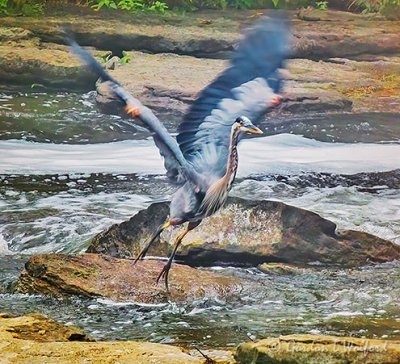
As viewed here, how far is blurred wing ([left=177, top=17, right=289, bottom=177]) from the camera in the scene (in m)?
3.16

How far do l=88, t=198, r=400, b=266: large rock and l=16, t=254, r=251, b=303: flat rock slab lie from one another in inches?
14.6

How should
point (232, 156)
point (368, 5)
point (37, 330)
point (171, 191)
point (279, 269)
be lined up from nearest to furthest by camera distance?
1. point (37, 330)
2. point (232, 156)
3. point (279, 269)
4. point (171, 191)
5. point (368, 5)

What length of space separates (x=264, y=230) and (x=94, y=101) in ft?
6.41

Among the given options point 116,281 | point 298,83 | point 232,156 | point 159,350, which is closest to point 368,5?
point 298,83

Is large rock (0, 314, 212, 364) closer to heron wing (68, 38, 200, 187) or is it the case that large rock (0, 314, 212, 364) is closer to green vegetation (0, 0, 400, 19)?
heron wing (68, 38, 200, 187)

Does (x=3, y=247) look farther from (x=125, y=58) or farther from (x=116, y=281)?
(x=125, y=58)

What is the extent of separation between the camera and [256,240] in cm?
383

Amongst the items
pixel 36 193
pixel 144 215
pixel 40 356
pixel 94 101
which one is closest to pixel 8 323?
pixel 40 356

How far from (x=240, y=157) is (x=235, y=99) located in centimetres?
170

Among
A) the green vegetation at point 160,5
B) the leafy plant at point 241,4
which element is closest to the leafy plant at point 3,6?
the green vegetation at point 160,5

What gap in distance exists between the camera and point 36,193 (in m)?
4.60

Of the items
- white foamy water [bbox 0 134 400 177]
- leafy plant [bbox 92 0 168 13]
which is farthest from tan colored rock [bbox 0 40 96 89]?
white foamy water [bbox 0 134 400 177]

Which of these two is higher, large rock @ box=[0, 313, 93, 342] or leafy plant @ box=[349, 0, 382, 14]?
leafy plant @ box=[349, 0, 382, 14]

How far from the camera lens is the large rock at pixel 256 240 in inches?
150
